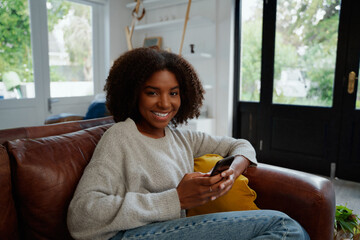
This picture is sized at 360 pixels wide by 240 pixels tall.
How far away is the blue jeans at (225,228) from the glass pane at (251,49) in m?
2.80

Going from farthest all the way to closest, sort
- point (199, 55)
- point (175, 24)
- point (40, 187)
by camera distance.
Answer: point (175, 24)
point (199, 55)
point (40, 187)

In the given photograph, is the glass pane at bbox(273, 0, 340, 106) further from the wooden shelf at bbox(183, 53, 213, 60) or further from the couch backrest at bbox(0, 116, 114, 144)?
the couch backrest at bbox(0, 116, 114, 144)

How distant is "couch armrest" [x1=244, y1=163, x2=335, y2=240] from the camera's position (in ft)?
3.67

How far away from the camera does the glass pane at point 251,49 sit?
3.50 meters

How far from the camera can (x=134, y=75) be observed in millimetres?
1137

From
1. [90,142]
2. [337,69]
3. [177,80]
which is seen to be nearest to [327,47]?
[337,69]

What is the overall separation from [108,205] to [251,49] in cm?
317

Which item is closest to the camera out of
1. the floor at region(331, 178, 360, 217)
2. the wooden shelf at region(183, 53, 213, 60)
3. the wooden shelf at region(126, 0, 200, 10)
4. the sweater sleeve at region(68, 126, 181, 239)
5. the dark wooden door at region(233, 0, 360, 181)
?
the sweater sleeve at region(68, 126, 181, 239)

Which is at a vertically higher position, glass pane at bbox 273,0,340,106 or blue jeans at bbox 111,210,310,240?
glass pane at bbox 273,0,340,106

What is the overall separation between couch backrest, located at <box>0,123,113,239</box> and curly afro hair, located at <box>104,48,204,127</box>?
308 millimetres

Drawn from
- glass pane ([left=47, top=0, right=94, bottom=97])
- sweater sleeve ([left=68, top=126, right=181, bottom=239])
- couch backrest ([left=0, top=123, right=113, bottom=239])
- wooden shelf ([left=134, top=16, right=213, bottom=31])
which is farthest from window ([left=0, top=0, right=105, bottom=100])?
sweater sleeve ([left=68, top=126, right=181, bottom=239])

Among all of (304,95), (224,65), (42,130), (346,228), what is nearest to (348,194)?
(304,95)

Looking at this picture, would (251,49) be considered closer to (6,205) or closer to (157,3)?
(157,3)

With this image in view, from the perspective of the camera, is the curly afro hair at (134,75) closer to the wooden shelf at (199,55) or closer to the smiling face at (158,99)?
the smiling face at (158,99)
